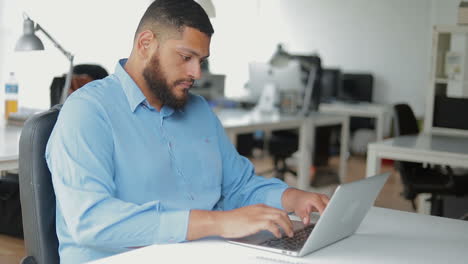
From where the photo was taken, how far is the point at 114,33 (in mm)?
6281

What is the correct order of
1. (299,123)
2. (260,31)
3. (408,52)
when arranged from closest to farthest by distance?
(299,123) < (408,52) < (260,31)

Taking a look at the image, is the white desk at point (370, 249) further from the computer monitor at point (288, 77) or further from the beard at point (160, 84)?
the computer monitor at point (288, 77)

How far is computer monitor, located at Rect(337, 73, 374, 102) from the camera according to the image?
27.3 ft

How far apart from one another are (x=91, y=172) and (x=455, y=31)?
3.68m

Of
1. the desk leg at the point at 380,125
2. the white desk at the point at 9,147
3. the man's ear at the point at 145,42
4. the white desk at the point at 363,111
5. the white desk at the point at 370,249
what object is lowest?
the desk leg at the point at 380,125

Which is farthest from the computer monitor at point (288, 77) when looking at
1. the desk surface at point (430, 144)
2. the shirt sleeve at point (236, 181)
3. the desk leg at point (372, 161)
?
the shirt sleeve at point (236, 181)

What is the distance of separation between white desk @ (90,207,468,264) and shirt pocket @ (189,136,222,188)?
1.04 ft

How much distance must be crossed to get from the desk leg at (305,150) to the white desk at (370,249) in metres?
3.47

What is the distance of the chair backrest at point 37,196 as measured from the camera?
4.95 feet

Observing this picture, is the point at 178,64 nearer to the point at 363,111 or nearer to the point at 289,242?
the point at 289,242

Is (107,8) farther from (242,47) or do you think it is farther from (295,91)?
(242,47)

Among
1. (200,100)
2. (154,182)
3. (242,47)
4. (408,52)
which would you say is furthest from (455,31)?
(242,47)

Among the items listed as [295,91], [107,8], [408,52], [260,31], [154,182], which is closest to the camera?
[154,182]

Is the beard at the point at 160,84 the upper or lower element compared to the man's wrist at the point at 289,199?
upper
